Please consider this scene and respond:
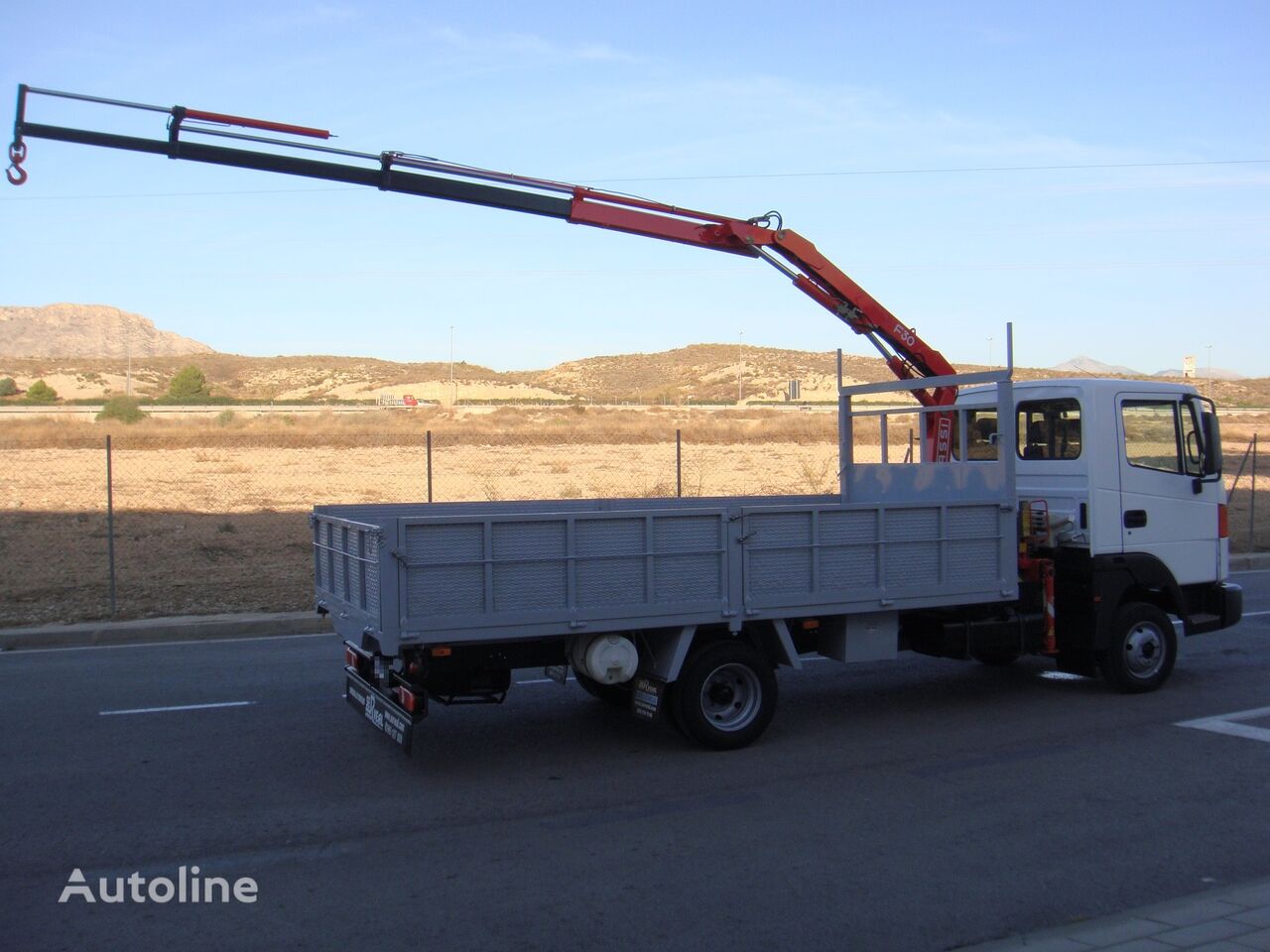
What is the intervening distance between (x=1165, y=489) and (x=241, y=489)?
71.0ft

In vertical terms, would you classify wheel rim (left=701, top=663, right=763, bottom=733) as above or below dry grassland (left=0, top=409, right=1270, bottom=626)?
below

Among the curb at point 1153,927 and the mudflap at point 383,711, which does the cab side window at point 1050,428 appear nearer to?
the curb at point 1153,927

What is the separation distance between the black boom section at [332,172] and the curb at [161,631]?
592cm

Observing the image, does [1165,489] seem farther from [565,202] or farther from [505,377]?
[505,377]

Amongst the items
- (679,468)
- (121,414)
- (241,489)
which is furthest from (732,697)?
(121,414)

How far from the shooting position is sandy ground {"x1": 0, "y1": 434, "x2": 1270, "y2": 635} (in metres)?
15.2

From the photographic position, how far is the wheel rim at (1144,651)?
925cm

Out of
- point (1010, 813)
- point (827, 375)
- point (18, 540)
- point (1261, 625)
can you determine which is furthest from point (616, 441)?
point (827, 375)

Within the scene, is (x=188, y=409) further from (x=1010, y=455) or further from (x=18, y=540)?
(x=1010, y=455)

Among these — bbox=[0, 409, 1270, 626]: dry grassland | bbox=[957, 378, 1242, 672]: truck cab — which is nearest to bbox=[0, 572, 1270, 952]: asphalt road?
bbox=[957, 378, 1242, 672]: truck cab

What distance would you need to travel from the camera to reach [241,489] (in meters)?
26.4

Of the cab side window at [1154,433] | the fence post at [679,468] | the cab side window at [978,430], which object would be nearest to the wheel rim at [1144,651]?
the cab side window at [1154,433]

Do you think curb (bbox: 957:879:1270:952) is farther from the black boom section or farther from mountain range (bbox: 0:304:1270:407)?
mountain range (bbox: 0:304:1270:407)

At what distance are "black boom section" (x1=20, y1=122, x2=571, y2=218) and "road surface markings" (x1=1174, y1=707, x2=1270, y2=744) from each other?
639 centimetres
